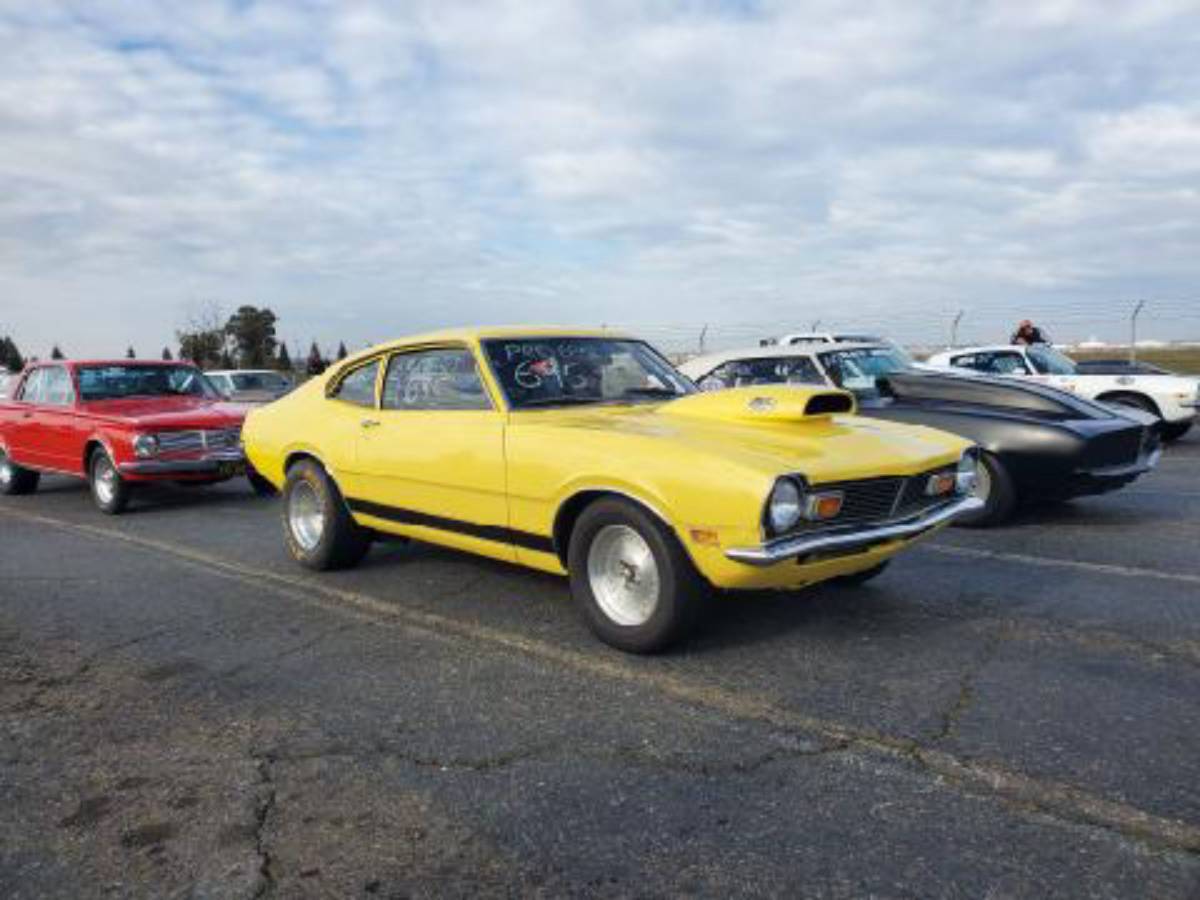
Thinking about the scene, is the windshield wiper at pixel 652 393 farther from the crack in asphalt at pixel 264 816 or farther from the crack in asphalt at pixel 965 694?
the crack in asphalt at pixel 264 816

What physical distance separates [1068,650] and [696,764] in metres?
2.05

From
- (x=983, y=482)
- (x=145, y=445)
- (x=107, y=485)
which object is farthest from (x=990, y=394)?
(x=107, y=485)

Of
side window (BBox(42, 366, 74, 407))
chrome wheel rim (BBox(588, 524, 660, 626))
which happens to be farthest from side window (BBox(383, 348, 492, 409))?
side window (BBox(42, 366, 74, 407))

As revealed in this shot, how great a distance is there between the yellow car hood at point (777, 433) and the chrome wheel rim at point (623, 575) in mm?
476

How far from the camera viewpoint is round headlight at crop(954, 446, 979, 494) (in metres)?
4.79

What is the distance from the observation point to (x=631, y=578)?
4359mm

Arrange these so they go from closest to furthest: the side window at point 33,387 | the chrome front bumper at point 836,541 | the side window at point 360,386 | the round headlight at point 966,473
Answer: the chrome front bumper at point 836,541 → the round headlight at point 966,473 → the side window at point 360,386 → the side window at point 33,387

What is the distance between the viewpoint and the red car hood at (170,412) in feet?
29.8

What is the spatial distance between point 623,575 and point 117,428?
6639 millimetres

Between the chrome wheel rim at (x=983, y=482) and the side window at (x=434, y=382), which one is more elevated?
the side window at (x=434, y=382)

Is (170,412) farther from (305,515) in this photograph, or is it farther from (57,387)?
(305,515)

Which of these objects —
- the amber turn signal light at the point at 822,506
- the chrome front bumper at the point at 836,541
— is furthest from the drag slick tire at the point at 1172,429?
the amber turn signal light at the point at 822,506

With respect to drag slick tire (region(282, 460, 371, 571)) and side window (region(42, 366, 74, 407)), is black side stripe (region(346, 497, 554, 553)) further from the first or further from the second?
side window (region(42, 366, 74, 407))

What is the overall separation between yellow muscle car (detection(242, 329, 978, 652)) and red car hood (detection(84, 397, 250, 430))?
132 inches
